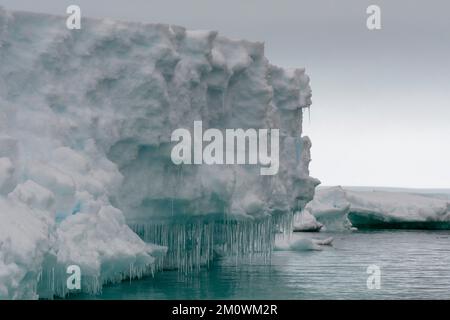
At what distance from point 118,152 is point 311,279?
7278 mm

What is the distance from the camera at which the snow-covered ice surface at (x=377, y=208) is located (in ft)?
190

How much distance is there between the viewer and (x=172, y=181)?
25625 millimetres

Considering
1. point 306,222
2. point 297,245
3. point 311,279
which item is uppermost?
point 311,279

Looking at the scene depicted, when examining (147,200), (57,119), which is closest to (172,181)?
(147,200)

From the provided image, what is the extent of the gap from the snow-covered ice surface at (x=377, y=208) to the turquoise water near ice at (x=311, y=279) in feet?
48.3

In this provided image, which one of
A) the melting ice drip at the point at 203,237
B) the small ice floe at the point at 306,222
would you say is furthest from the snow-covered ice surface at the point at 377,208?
the melting ice drip at the point at 203,237

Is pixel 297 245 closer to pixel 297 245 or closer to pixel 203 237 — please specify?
pixel 297 245

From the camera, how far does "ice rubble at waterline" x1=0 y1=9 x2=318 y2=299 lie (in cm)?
1781

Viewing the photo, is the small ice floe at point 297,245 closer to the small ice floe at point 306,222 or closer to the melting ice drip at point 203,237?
the melting ice drip at point 203,237

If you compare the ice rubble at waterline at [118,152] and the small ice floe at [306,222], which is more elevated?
the ice rubble at waterline at [118,152]

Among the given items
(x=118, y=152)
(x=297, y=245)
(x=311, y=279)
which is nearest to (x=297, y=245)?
(x=297, y=245)

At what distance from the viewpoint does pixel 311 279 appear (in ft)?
89.1

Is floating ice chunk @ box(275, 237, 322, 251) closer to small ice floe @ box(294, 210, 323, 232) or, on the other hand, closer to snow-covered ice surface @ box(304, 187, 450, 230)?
small ice floe @ box(294, 210, 323, 232)

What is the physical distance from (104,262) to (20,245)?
6081mm
